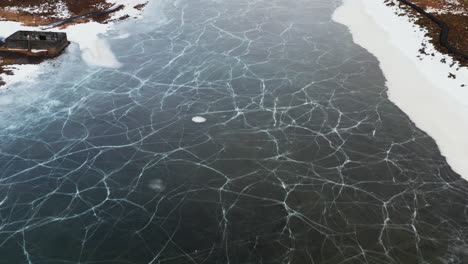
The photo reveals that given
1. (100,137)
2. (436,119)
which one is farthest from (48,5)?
(436,119)

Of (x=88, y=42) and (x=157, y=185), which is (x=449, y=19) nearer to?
(x=88, y=42)

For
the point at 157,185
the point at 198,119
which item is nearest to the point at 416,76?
the point at 198,119

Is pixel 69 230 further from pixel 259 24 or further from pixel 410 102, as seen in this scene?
pixel 259 24

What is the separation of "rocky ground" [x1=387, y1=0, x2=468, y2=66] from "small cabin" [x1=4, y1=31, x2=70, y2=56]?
11.3 m

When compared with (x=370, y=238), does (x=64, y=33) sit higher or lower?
higher

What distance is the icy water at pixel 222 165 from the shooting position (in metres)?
7.47

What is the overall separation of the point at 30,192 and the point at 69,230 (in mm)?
1454

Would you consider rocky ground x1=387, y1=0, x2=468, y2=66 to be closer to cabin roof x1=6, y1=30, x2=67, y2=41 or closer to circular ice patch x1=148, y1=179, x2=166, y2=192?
circular ice patch x1=148, y1=179, x2=166, y2=192

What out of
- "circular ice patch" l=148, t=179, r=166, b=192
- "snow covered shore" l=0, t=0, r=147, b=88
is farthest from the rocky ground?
"snow covered shore" l=0, t=0, r=147, b=88

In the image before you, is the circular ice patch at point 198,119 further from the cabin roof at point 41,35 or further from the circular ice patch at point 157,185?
the cabin roof at point 41,35

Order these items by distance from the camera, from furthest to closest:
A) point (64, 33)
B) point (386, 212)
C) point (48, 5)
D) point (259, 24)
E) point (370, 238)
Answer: point (48, 5) → point (259, 24) → point (64, 33) → point (386, 212) → point (370, 238)

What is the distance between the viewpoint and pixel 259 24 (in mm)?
16219

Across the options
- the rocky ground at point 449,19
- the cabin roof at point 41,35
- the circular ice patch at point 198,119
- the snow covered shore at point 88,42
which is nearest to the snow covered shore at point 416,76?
the rocky ground at point 449,19

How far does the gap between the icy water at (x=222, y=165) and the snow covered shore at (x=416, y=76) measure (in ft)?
1.21
